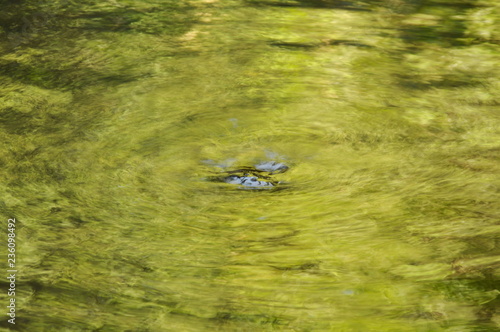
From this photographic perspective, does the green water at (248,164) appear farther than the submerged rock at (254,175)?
No

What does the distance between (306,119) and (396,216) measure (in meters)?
0.73

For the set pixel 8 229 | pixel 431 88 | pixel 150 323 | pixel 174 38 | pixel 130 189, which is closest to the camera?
pixel 150 323

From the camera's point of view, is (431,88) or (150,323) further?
(431,88)

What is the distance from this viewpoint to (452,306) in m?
1.52

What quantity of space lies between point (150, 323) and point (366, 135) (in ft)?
3.90

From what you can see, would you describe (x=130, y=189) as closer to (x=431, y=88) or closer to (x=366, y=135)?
(x=366, y=135)

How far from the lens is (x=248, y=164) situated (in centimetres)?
219

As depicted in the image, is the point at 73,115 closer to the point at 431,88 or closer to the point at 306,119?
the point at 306,119

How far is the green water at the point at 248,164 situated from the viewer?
1.57 metres

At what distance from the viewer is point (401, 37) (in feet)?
11.2

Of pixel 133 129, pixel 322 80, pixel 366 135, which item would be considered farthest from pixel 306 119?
pixel 133 129

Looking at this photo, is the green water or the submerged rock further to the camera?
the submerged rock

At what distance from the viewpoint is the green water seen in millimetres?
1565

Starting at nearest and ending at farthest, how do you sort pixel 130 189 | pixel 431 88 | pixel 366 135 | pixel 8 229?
pixel 8 229, pixel 130 189, pixel 366 135, pixel 431 88
